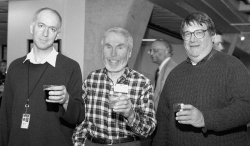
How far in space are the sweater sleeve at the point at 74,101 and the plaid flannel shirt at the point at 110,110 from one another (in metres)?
0.14

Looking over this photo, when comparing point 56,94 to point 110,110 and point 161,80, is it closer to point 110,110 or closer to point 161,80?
point 110,110

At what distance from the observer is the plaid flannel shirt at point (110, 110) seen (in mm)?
2064

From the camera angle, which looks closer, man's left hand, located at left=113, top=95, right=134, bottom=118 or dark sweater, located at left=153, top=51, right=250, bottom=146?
man's left hand, located at left=113, top=95, right=134, bottom=118

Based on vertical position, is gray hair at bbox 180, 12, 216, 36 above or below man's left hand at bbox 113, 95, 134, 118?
above

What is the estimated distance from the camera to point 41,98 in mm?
1926

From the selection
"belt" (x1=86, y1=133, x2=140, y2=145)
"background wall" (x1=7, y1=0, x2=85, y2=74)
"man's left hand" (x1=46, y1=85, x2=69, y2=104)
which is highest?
"background wall" (x1=7, y1=0, x2=85, y2=74)

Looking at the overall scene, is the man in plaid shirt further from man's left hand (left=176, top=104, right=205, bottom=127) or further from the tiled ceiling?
the tiled ceiling

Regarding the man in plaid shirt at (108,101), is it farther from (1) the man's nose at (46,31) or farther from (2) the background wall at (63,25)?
(2) the background wall at (63,25)

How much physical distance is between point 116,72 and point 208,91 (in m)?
0.58

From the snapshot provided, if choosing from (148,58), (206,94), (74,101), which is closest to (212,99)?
(206,94)

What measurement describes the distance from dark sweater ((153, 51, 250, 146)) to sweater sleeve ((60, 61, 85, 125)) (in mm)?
571

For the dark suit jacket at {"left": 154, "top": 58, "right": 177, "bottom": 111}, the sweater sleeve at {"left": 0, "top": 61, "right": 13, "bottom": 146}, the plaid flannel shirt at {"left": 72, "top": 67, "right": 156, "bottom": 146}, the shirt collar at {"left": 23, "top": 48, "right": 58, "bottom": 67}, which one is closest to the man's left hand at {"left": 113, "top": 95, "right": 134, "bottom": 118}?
the plaid flannel shirt at {"left": 72, "top": 67, "right": 156, "bottom": 146}

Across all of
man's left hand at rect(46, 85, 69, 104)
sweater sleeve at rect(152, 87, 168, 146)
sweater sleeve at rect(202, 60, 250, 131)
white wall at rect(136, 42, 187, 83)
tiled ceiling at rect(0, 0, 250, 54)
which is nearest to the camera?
man's left hand at rect(46, 85, 69, 104)

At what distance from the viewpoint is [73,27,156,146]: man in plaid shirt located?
6.79 ft
